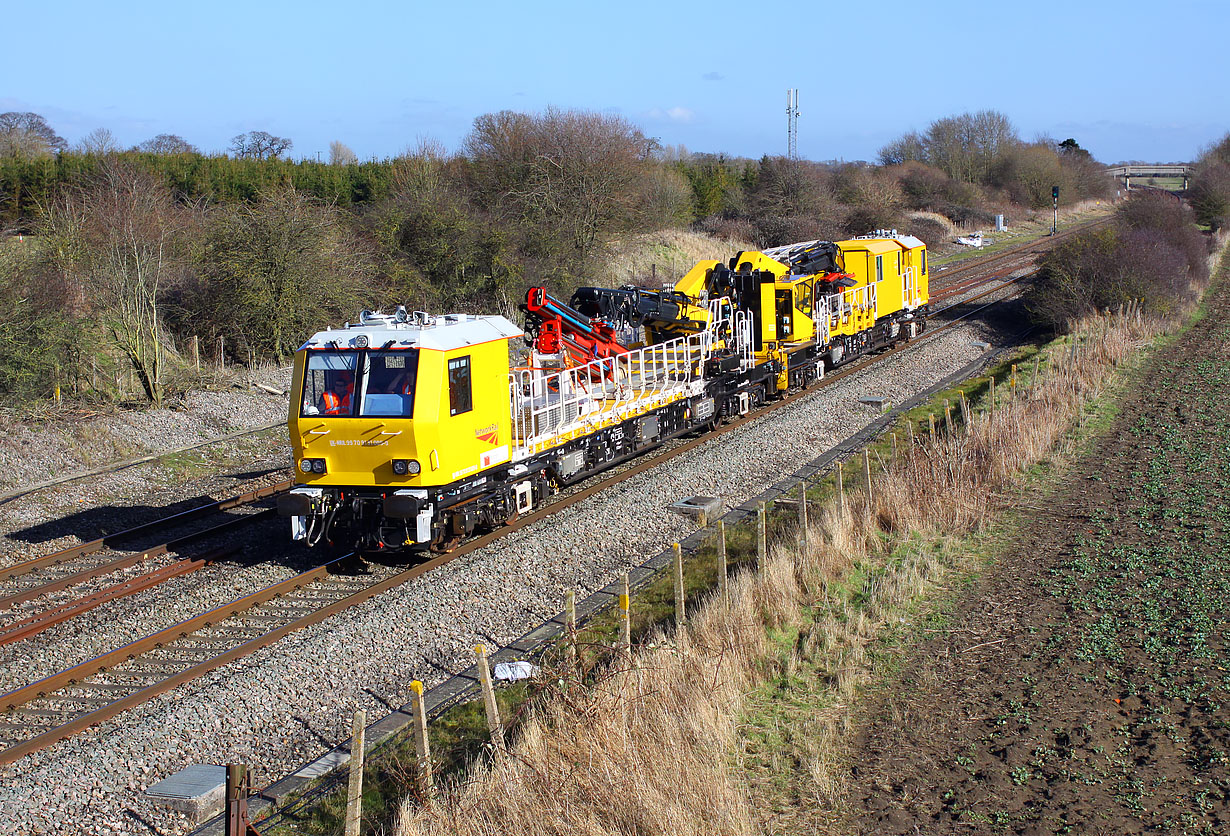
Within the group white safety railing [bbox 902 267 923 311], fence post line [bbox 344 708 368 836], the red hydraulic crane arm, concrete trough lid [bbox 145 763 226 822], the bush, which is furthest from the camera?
white safety railing [bbox 902 267 923 311]

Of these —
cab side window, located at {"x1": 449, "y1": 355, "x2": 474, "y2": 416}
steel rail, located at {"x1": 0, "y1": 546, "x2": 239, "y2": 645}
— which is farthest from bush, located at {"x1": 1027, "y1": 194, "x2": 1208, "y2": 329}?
steel rail, located at {"x1": 0, "y1": 546, "x2": 239, "y2": 645}

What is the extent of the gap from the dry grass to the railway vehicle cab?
384 centimetres

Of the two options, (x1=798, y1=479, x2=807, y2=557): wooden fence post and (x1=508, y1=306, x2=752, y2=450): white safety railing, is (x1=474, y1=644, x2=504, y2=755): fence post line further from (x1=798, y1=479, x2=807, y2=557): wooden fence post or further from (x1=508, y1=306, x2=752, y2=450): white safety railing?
(x1=508, y1=306, x2=752, y2=450): white safety railing

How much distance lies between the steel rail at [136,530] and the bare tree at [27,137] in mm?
33097

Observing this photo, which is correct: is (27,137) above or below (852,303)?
above

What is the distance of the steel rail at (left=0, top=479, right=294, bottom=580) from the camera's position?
1252 centimetres

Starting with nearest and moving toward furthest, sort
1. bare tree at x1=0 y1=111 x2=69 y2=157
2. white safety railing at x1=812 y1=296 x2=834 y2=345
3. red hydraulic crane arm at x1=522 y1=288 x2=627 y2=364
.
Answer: red hydraulic crane arm at x1=522 y1=288 x2=627 y2=364 < white safety railing at x1=812 y1=296 x2=834 y2=345 < bare tree at x1=0 y1=111 x2=69 y2=157

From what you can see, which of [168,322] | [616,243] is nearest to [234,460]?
[168,322]

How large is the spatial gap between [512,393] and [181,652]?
574 cm

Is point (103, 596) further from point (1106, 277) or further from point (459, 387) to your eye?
point (1106, 277)

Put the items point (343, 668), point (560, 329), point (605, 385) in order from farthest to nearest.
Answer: point (605, 385)
point (560, 329)
point (343, 668)

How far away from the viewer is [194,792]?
7.01 meters

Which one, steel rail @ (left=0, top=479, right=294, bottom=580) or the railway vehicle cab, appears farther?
steel rail @ (left=0, top=479, right=294, bottom=580)

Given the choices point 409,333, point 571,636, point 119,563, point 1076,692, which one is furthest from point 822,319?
point 571,636
